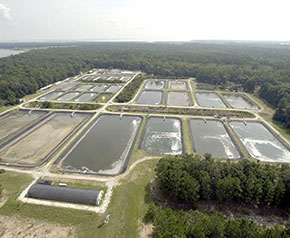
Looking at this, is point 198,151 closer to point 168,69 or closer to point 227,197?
point 227,197

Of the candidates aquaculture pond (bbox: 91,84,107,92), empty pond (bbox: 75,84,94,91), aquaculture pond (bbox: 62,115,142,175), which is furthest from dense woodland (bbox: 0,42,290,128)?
aquaculture pond (bbox: 62,115,142,175)

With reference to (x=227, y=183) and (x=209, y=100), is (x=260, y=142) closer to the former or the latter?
(x=227, y=183)

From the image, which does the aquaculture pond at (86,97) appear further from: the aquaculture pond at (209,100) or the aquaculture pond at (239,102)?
the aquaculture pond at (239,102)

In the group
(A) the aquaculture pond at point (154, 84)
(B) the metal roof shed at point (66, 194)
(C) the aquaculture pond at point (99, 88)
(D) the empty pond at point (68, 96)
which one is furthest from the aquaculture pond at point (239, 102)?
(D) the empty pond at point (68, 96)

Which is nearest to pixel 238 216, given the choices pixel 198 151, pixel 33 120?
pixel 198 151

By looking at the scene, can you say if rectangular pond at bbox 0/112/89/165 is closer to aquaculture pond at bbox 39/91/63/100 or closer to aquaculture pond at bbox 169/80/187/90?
aquaculture pond at bbox 39/91/63/100
